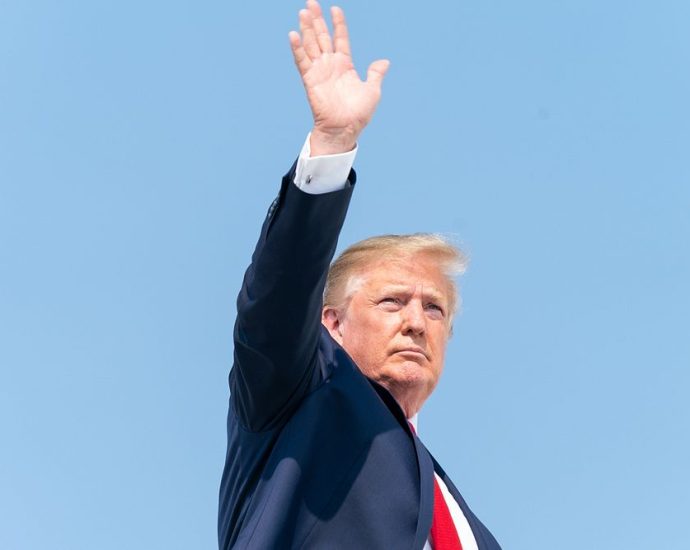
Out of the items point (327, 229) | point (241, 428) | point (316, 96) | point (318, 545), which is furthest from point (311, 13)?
point (318, 545)

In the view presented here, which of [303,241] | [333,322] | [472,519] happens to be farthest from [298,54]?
[472,519]

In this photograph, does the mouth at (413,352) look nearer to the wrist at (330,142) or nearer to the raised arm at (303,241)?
the raised arm at (303,241)

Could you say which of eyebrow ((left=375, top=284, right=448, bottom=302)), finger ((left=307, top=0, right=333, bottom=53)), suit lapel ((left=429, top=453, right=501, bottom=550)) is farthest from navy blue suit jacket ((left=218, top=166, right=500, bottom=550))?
eyebrow ((left=375, top=284, right=448, bottom=302))

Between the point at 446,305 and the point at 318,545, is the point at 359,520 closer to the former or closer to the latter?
the point at 318,545

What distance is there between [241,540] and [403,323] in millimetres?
1421

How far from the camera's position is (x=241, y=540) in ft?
15.5

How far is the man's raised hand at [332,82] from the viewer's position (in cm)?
455

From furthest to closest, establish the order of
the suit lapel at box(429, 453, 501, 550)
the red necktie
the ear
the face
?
the ear
the face
the suit lapel at box(429, 453, 501, 550)
the red necktie

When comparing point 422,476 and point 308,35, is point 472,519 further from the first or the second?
point 308,35

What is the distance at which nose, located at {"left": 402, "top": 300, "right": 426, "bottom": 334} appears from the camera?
5820mm

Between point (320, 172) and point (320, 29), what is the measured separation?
541 millimetres

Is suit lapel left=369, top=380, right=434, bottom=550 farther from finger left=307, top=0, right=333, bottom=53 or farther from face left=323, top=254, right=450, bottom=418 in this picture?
finger left=307, top=0, right=333, bottom=53

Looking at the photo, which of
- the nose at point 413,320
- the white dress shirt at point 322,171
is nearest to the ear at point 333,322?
the nose at point 413,320

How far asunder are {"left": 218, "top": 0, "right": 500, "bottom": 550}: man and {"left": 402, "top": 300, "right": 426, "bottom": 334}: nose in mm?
432
